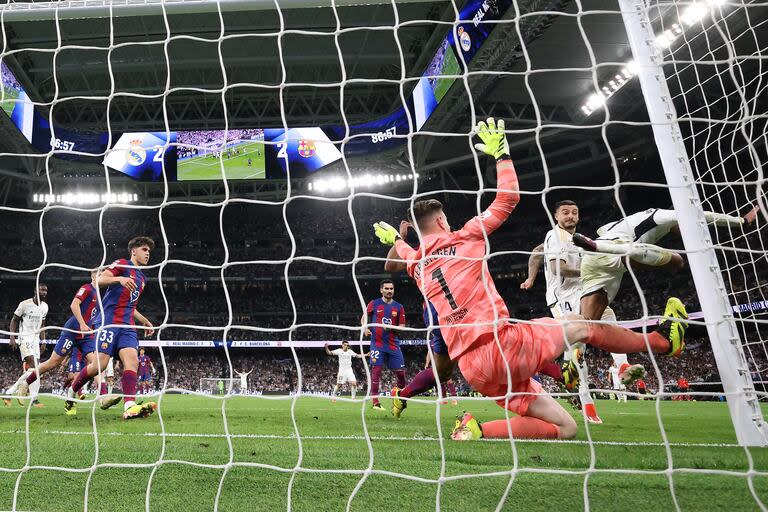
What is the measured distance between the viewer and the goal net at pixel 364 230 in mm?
2701

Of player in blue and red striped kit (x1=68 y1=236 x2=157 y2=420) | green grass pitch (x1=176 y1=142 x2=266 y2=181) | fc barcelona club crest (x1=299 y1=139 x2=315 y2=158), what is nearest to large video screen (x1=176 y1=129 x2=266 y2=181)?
green grass pitch (x1=176 y1=142 x2=266 y2=181)

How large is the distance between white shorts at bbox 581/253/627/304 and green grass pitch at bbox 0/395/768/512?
4.19 feet

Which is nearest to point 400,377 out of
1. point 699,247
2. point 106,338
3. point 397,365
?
point 397,365

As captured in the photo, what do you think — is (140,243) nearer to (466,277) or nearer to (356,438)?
(356,438)

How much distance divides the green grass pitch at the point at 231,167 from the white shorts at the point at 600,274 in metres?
14.1

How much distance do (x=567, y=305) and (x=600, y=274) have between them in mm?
1394

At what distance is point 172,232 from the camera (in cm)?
2944

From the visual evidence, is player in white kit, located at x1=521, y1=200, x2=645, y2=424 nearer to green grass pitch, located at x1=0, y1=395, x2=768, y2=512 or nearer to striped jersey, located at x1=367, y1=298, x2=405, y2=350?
green grass pitch, located at x1=0, y1=395, x2=768, y2=512

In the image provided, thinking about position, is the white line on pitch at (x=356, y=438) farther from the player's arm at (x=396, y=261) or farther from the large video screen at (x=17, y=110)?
the large video screen at (x=17, y=110)

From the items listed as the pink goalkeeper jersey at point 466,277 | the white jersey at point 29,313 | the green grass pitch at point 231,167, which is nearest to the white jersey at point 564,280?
the pink goalkeeper jersey at point 466,277

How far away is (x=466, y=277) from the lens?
3238 millimetres

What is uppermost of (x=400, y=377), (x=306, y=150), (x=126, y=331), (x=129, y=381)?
(x=306, y=150)

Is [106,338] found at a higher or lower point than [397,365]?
higher

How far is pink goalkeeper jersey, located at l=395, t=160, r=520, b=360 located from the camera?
10.2 feet
